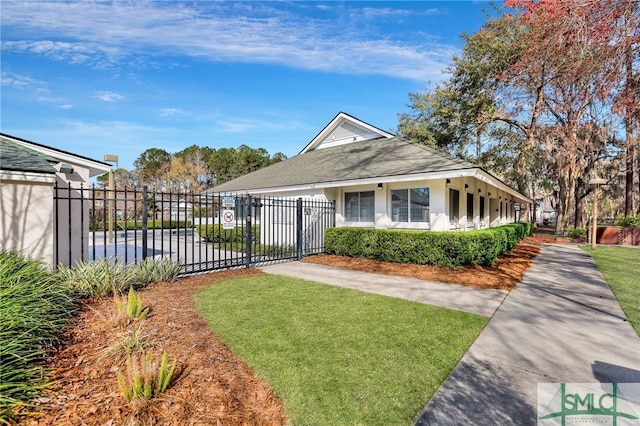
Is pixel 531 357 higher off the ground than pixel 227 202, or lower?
lower

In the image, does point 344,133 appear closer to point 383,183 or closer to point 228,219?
point 383,183

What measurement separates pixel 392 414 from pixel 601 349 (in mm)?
3327

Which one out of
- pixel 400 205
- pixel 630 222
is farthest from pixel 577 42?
pixel 630 222

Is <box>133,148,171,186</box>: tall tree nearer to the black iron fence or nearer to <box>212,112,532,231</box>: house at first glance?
<box>212,112,532,231</box>: house

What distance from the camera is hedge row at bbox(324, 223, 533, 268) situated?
8.79 meters

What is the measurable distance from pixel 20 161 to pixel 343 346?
23.4ft

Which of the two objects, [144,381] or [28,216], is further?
[28,216]

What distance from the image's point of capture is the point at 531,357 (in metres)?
3.74

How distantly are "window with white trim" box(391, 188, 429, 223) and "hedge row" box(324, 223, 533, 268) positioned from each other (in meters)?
1.49

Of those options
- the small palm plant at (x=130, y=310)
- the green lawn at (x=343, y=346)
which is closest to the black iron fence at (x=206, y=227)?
the green lawn at (x=343, y=346)

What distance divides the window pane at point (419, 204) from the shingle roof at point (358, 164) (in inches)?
38.4

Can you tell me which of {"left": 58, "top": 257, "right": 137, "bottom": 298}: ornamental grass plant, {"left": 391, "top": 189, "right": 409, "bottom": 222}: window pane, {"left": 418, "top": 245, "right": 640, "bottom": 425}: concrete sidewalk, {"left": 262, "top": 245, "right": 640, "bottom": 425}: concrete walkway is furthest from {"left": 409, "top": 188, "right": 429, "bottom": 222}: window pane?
{"left": 58, "top": 257, "right": 137, "bottom": 298}: ornamental grass plant

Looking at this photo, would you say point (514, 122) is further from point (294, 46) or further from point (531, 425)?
point (531, 425)

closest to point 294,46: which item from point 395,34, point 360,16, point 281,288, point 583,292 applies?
point 360,16
